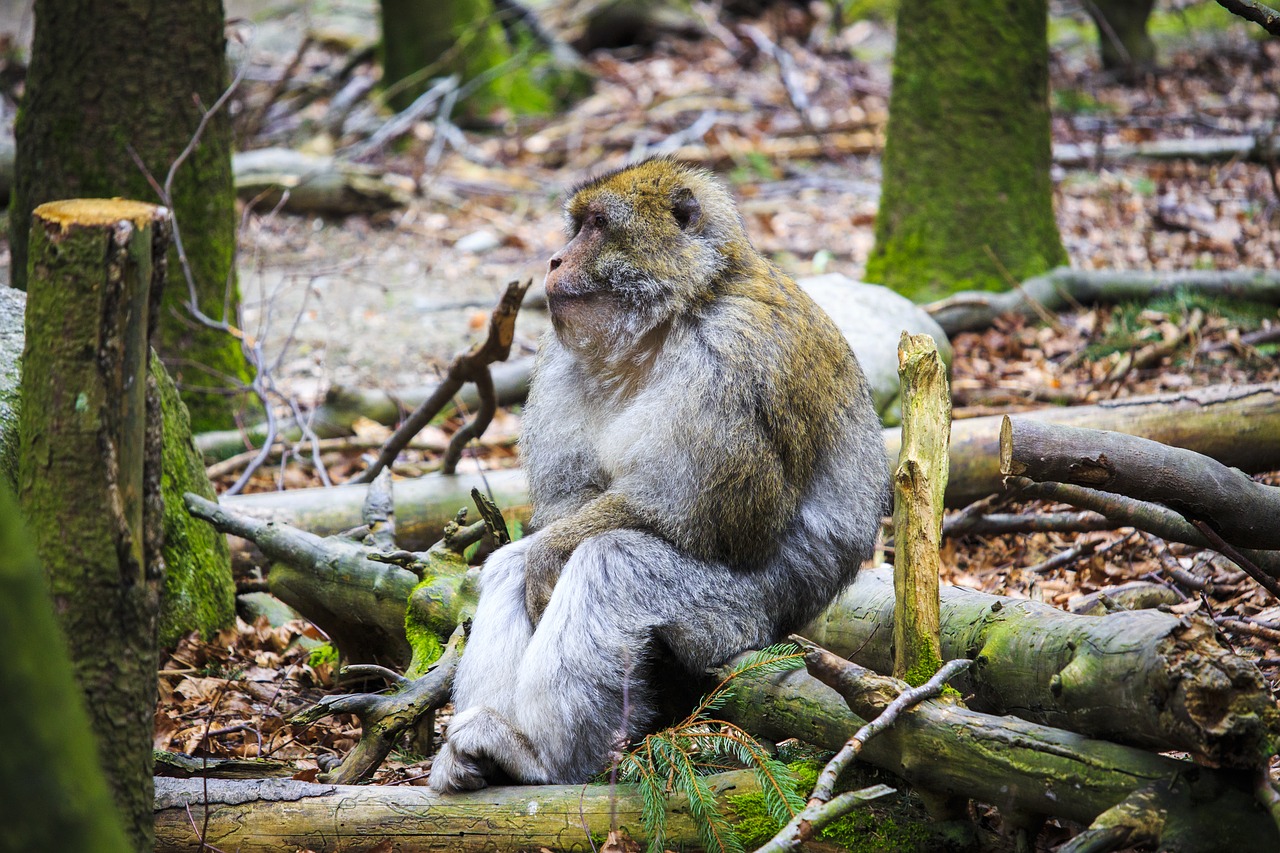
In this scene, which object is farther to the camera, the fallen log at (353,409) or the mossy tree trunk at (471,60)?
the mossy tree trunk at (471,60)

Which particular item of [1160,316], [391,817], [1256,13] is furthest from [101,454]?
[1160,316]

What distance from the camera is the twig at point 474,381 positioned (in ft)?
17.5

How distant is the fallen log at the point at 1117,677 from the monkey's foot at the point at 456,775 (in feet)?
5.31

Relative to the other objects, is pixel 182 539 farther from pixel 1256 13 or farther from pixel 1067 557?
pixel 1256 13

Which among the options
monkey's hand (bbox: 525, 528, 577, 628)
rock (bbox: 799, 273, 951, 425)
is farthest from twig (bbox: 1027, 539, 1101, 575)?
monkey's hand (bbox: 525, 528, 577, 628)

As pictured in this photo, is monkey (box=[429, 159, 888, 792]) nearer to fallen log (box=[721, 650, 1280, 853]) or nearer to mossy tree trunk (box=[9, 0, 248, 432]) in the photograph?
fallen log (box=[721, 650, 1280, 853])

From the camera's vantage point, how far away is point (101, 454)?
8.11 feet

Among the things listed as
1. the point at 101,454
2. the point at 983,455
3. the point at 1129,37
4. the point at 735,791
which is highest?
the point at 1129,37

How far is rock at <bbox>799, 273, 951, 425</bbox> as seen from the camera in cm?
723

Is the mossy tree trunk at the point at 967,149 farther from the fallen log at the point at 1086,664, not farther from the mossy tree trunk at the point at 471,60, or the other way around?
the mossy tree trunk at the point at 471,60

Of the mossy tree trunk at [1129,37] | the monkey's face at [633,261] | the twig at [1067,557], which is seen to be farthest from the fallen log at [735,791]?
the mossy tree trunk at [1129,37]

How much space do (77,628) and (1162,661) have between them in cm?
259

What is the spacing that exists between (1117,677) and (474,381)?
→ 12.6 feet

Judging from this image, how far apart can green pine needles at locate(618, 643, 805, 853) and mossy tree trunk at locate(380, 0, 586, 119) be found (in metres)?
11.9
